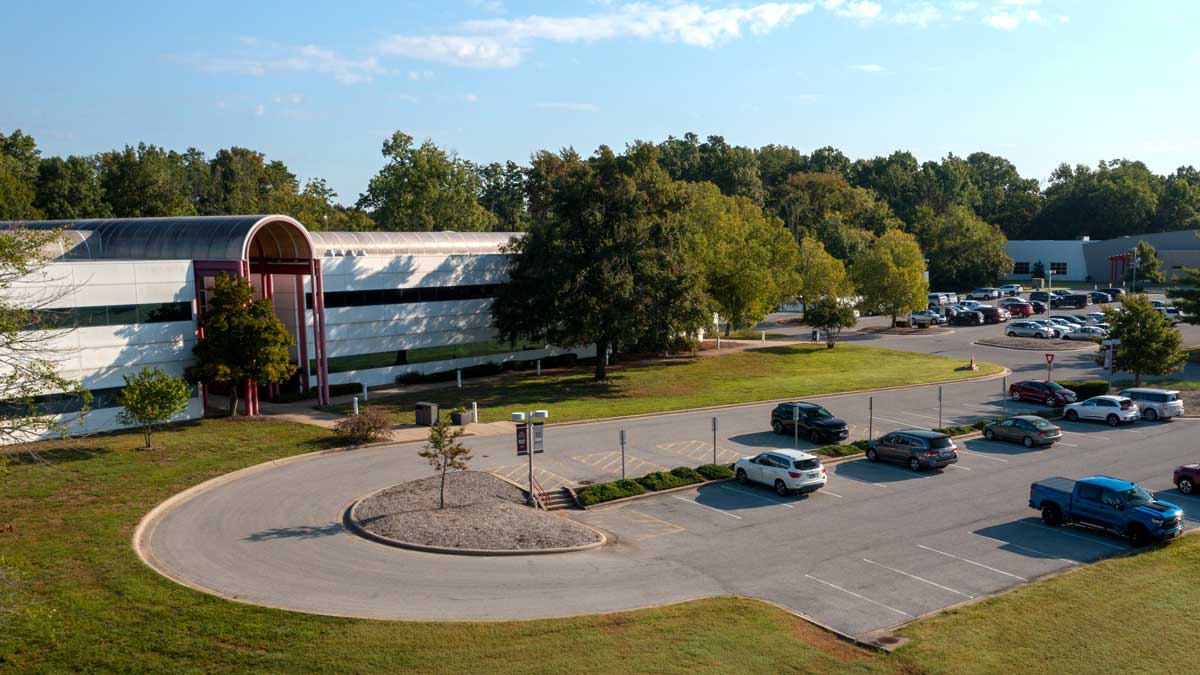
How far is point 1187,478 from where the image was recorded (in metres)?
29.6

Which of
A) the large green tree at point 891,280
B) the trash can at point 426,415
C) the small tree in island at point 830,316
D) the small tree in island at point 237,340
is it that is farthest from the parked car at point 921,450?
the large green tree at point 891,280

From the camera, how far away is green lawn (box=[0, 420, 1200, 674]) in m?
17.0

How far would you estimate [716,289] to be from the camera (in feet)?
223

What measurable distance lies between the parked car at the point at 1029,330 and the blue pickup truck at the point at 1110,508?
159 ft

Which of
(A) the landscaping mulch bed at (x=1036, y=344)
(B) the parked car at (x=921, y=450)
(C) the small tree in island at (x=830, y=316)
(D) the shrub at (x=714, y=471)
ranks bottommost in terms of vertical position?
(D) the shrub at (x=714, y=471)

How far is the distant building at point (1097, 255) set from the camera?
112m

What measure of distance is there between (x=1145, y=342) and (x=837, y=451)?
2275cm

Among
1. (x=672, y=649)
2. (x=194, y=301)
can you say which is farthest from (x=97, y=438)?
(x=672, y=649)

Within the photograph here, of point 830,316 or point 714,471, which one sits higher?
point 830,316

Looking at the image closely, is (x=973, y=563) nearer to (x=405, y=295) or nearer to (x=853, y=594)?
(x=853, y=594)

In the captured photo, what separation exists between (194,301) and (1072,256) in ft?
395

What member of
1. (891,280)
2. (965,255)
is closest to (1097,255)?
(965,255)

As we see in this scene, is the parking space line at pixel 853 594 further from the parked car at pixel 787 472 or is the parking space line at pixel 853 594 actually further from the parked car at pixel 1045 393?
the parked car at pixel 1045 393

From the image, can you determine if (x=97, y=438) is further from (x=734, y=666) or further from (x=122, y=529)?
(x=734, y=666)
